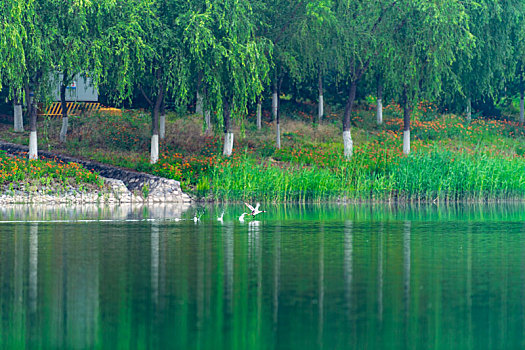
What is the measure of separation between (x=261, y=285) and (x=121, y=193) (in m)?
25.0

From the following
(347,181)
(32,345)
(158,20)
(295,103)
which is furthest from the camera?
(295,103)

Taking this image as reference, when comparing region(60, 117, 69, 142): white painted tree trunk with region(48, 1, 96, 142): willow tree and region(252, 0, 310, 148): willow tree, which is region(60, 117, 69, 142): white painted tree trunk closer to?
region(48, 1, 96, 142): willow tree

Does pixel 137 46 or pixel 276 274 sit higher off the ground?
pixel 137 46

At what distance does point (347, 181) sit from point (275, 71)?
11014mm

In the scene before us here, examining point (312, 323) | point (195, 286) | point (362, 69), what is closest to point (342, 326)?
point (312, 323)

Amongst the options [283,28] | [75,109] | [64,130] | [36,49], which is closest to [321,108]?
[283,28]

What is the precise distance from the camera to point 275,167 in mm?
41375

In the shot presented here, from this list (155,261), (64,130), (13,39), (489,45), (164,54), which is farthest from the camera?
(489,45)

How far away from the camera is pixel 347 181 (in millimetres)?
41000

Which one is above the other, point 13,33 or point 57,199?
point 13,33

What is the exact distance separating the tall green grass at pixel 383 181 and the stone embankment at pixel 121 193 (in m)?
2.05

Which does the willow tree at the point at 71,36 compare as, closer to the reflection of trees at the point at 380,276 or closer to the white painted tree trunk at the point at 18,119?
the white painted tree trunk at the point at 18,119

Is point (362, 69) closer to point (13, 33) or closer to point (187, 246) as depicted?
point (13, 33)

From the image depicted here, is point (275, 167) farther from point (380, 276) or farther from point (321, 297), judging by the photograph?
point (321, 297)
